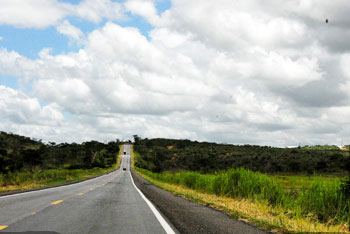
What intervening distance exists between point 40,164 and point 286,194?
253ft

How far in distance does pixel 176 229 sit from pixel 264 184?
7625 millimetres

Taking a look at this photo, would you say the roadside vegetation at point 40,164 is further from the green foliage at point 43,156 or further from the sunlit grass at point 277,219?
the sunlit grass at point 277,219

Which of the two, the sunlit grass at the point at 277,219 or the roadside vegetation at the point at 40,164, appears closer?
the sunlit grass at the point at 277,219

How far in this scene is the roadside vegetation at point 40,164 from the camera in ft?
93.2

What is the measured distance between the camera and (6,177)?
2664 cm

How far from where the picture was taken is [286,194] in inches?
567

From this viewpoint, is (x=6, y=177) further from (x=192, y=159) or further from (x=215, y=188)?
(x=192, y=159)

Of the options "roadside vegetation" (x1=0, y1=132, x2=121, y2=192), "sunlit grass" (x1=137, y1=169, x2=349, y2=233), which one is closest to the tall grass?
"sunlit grass" (x1=137, y1=169, x2=349, y2=233)

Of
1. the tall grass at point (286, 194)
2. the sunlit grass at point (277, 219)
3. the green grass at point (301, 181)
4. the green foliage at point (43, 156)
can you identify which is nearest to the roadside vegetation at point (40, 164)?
the green foliage at point (43, 156)

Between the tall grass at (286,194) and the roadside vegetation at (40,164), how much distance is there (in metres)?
13.5

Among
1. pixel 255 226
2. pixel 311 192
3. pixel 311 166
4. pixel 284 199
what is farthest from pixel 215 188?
pixel 311 166

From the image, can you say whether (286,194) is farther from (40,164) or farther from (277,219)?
(40,164)

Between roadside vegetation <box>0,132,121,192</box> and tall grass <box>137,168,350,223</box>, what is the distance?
1353 centimetres

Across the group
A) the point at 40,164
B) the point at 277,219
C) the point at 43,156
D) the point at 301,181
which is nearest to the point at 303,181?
the point at 301,181
